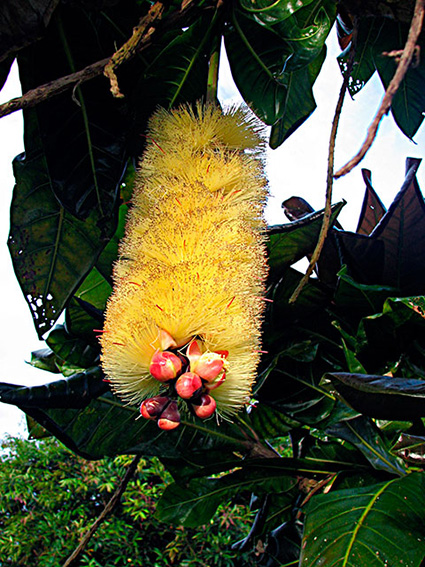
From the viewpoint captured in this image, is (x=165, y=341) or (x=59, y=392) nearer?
(x=165, y=341)

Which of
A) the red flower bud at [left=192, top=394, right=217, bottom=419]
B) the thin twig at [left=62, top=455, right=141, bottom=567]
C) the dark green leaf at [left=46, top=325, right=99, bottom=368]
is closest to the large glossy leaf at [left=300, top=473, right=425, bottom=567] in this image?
the red flower bud at [left=192, top=394, right=217, bottom=419]

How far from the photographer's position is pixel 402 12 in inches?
30.6

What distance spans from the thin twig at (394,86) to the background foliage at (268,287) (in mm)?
419

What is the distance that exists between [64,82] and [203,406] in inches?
23.3

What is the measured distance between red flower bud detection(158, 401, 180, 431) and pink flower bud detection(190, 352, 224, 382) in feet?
0.19

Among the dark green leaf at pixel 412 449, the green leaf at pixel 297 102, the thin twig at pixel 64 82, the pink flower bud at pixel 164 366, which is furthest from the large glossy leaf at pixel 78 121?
the dark green leaf at pixel 412 449

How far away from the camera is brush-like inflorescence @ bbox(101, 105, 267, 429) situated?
0.64 metres

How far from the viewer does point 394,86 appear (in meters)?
0.40

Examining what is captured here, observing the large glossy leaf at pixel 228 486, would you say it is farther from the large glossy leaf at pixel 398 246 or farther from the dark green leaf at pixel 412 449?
the large glossy leaf at pixel 398 246

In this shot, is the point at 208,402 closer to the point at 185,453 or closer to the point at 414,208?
the point at 185,453

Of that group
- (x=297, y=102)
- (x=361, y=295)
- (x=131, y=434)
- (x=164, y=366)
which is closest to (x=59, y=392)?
(x=131, y=434)

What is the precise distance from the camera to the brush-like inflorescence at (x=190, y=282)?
638mm

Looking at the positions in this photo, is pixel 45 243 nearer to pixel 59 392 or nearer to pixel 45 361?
pixel 59 392

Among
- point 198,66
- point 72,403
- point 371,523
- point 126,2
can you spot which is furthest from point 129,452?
point 126,2
